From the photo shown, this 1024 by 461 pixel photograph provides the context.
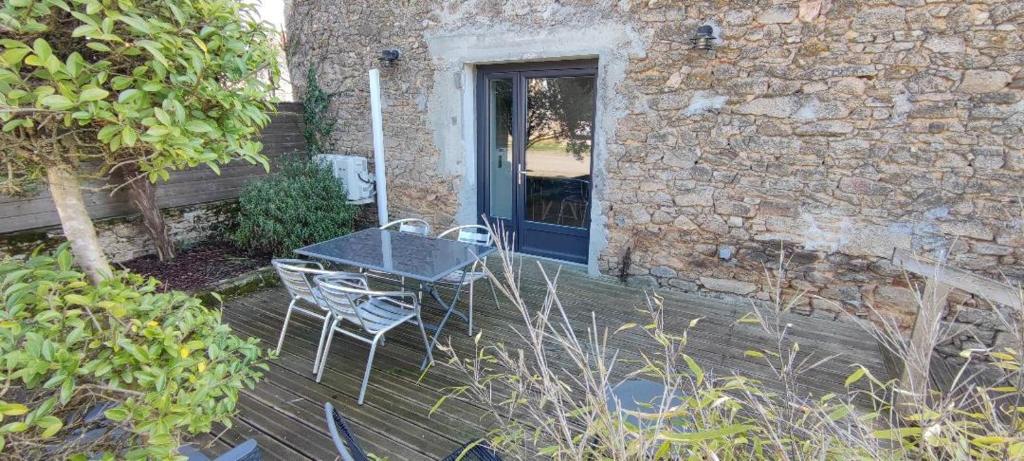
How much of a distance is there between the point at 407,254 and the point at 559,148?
7.13 ft

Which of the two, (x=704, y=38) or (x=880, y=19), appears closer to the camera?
(x=880, y=19)

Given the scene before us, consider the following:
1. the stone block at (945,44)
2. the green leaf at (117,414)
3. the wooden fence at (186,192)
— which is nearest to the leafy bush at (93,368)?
the green leaf at (117,414)

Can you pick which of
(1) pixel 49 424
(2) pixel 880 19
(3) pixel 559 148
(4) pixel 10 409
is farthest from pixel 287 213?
(2) pixel 880 19

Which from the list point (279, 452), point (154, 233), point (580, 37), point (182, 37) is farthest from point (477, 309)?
point (154, 233)

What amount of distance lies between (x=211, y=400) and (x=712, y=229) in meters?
3.84

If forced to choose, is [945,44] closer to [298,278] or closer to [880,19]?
[880,19]

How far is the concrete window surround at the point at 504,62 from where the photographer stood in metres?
4.20

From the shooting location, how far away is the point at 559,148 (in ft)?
16.1

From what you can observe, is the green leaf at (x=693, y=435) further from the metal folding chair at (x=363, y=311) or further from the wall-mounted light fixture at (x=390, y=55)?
the wall-mounted light fixture at (x=390, y=55)

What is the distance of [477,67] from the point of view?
5.09 metres

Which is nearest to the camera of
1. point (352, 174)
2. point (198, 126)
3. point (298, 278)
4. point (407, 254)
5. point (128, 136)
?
point (128, 136)

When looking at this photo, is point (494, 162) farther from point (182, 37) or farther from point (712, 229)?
point (182, 37)

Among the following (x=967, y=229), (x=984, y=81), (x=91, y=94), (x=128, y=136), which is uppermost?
(x=984, y=81)

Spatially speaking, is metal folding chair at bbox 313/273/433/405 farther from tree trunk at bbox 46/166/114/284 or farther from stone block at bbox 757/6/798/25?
stone block at bbox 757/6/798/25
